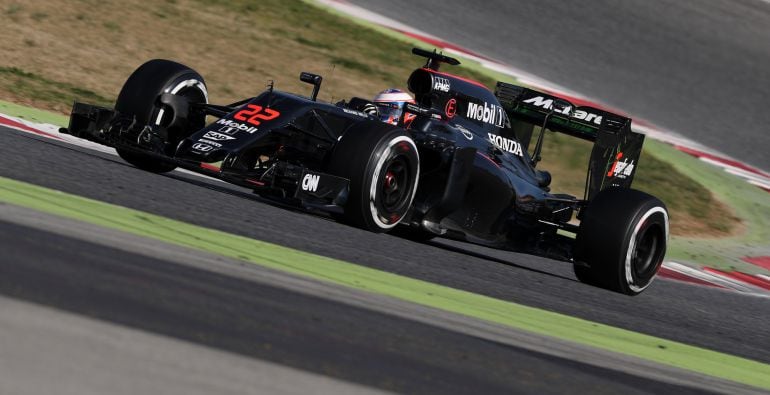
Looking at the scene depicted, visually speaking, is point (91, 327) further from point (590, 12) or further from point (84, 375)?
point (590, 12)

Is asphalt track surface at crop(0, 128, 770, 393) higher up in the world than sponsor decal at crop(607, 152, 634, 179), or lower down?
lower down

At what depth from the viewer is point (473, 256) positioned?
903 cm

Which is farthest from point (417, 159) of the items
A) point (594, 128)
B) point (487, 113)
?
point (594, 128)

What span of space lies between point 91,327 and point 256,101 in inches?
175

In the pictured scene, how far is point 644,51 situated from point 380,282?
44.6 ft

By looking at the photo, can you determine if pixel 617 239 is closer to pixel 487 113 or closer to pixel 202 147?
pixel 487 113

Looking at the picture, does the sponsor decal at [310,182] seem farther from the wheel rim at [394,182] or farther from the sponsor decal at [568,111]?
the sponsor decal at [568,111]

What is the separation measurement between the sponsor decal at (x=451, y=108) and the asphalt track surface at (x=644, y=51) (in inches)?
331

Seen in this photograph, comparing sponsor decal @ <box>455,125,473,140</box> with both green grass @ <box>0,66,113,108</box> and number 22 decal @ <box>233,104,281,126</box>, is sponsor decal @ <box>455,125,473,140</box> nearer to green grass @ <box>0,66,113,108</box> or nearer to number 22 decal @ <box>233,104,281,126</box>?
number 22 decal @ <box>233,104,281,126</box>

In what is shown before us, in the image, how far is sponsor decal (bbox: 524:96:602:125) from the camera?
31.1 feet

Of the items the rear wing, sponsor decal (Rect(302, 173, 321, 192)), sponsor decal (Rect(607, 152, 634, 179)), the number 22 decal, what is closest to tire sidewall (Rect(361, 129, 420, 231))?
sponsor decal (Rect(302, 173, 321, 192))

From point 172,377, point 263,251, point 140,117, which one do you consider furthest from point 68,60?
point 172,377

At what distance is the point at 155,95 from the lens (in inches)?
322

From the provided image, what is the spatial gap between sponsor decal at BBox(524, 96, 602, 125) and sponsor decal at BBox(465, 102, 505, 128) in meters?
0.56
